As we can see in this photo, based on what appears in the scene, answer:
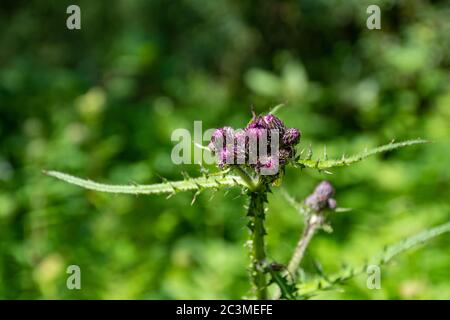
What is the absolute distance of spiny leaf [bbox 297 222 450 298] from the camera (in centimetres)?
144

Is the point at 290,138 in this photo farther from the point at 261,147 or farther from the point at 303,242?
the point at 303,242

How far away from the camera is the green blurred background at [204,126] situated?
9.05 ft

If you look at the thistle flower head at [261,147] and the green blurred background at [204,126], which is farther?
the green blurred background at [204,126]

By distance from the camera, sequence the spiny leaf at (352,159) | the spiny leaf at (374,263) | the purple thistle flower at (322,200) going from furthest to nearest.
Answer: the purple thistle flower at (322,200)
the spiny leaf at (374,263)
the spiny leaf at (352,159)

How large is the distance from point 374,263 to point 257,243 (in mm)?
303

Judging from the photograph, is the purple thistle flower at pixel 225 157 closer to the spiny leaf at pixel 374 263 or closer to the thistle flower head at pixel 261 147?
the thistle flower head at pixel 261 147

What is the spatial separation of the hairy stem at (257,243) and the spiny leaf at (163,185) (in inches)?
2.5

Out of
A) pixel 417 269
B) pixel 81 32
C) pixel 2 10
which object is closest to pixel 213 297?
pixel 417 269

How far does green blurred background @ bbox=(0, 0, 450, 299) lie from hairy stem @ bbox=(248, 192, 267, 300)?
581 mm

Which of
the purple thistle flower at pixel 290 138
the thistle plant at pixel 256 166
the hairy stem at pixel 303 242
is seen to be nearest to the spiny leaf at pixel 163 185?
the thistle plant at pixel 256 166

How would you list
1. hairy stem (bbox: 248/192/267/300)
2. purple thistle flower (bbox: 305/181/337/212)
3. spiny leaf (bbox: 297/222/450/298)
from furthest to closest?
1. purple thistle flower (bbox: 305/181/337/212)
2. spiny leaf (bbox: 297/222/450/298)
3. hairy stem (bbox: 248/192/267/300)

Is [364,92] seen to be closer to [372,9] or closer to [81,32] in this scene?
[372,9]

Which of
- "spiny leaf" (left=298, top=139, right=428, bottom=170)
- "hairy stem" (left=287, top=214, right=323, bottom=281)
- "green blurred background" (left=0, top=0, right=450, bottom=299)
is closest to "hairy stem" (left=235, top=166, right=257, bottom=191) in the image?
Result: "spiny leaf" (left=298, top=139, right=428, bottom=170)

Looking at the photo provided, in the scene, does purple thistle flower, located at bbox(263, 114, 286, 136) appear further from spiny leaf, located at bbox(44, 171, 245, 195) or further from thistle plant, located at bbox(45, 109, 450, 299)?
spiny leaf, located at bbox(44, 171, 245, 195)
